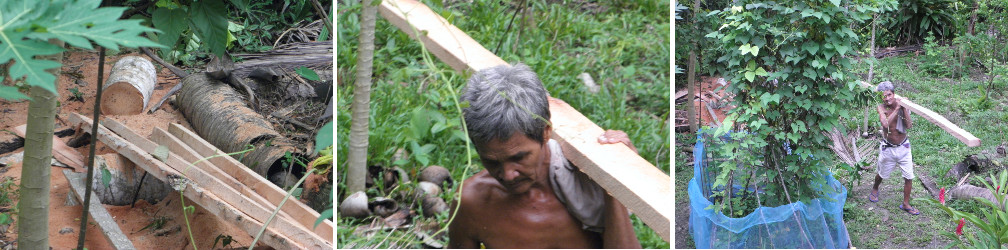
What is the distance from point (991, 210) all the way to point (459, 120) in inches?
90.8

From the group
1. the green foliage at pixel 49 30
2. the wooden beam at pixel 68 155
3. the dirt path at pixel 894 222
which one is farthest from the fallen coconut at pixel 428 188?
the wooden beam at pixel 68 155

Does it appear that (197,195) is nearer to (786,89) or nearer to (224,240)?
(224,240)

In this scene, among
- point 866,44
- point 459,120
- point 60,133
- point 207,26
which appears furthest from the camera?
point 60,133

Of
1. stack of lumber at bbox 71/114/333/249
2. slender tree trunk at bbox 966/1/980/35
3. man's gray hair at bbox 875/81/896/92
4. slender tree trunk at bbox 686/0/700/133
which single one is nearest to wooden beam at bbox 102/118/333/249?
stack of lumber at bbox 71/114/333/249

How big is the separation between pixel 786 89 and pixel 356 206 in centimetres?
176

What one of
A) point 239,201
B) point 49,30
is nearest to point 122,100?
point 239,201

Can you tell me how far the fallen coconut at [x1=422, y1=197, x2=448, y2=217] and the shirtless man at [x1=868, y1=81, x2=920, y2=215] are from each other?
1.74 metres

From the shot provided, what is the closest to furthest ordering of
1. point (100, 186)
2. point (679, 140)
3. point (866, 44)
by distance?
1. point (679, 140)
2. point (866, 44)
3. point (100, 186)

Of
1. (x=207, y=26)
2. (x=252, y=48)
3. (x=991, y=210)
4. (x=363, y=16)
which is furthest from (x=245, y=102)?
A: (x=991, y=210)

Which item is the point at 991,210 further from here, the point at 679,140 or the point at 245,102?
the point at 245,102

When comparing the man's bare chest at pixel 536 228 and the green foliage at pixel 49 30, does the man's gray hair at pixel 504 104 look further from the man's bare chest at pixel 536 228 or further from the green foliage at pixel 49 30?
the green foliage at pixel 49 30

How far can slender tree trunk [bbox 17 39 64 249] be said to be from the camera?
2.02m

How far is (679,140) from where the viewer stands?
9.41 feet

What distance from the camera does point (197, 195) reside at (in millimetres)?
3135
